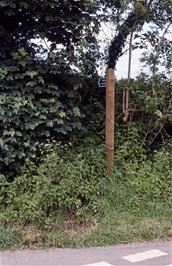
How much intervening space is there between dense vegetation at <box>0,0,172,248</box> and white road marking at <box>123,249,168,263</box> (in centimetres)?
36

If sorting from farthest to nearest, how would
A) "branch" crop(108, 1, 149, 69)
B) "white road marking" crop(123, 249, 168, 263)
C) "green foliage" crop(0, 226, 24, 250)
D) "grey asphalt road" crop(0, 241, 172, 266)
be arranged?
"branch" crop(108, 1, 149, 69), "green foliage" crop(0, 226, 24, 250), "white road marking" crop(123, 249, 168, 263), "grey asphalt road" crop(0, 241, 172, 266)

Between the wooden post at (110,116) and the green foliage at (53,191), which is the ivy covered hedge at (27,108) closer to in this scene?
the green foliage at (53,191)

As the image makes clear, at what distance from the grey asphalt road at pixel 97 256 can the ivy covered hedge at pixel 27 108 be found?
1.37 m

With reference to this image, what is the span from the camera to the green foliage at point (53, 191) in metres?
4.87

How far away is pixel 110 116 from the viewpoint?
19.9ft

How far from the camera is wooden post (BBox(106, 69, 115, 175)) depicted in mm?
6016

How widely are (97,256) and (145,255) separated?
49cm

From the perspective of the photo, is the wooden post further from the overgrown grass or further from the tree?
the tree

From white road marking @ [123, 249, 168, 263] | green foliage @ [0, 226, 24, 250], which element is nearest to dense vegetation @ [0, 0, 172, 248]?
green foliage @ [0, 226, 24, 250]

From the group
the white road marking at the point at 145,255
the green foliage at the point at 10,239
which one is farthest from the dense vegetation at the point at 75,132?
the white road marking at the point at 145,255

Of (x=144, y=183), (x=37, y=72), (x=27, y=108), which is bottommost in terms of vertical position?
(x=144, y=183)

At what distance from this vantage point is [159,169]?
6.15 m

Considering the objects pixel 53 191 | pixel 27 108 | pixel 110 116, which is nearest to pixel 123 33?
pixel 110 116

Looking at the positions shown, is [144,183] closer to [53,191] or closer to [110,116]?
[110,116]
